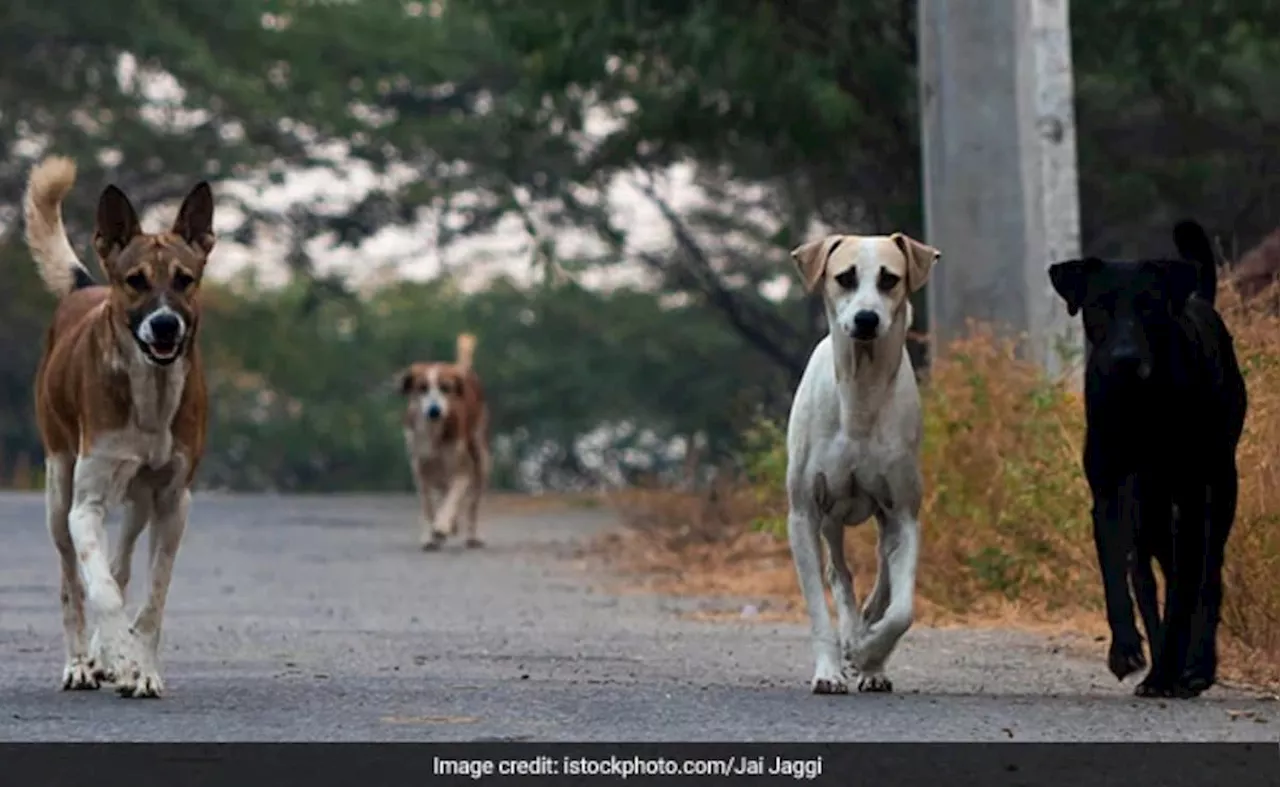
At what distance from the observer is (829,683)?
934cm

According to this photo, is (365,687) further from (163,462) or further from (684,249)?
(684,249)

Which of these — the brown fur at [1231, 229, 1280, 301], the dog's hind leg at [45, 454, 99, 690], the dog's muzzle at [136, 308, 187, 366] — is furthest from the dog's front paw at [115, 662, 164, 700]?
the brown fur at [1231, 229, 1280, 301]

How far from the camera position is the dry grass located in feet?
33.2

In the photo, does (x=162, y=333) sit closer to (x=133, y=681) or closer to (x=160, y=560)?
(x=160, y=560)

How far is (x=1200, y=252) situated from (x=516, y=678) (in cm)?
262

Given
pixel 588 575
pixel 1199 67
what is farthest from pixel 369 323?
pixel 588 575

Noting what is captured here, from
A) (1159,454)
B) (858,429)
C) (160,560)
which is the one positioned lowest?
(160,560)

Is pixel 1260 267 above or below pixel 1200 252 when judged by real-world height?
above

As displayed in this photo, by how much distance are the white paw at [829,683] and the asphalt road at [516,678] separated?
0.34 ft

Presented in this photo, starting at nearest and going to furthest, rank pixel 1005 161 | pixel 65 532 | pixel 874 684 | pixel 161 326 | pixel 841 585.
A: 1. pixel 161 326
2. pixel 874 684
3. pixel 841 585
4. pixel 65 532
5. pixel 1005 161

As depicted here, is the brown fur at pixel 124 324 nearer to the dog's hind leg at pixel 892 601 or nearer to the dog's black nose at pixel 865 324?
the dog's black nose at pixel 865 324

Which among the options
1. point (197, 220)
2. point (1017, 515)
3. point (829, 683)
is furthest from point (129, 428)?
point (1017, 515)

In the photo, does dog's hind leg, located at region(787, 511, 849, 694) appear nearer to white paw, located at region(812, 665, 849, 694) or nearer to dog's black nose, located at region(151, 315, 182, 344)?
white paw, located at region(812, 665, 849, 694)
